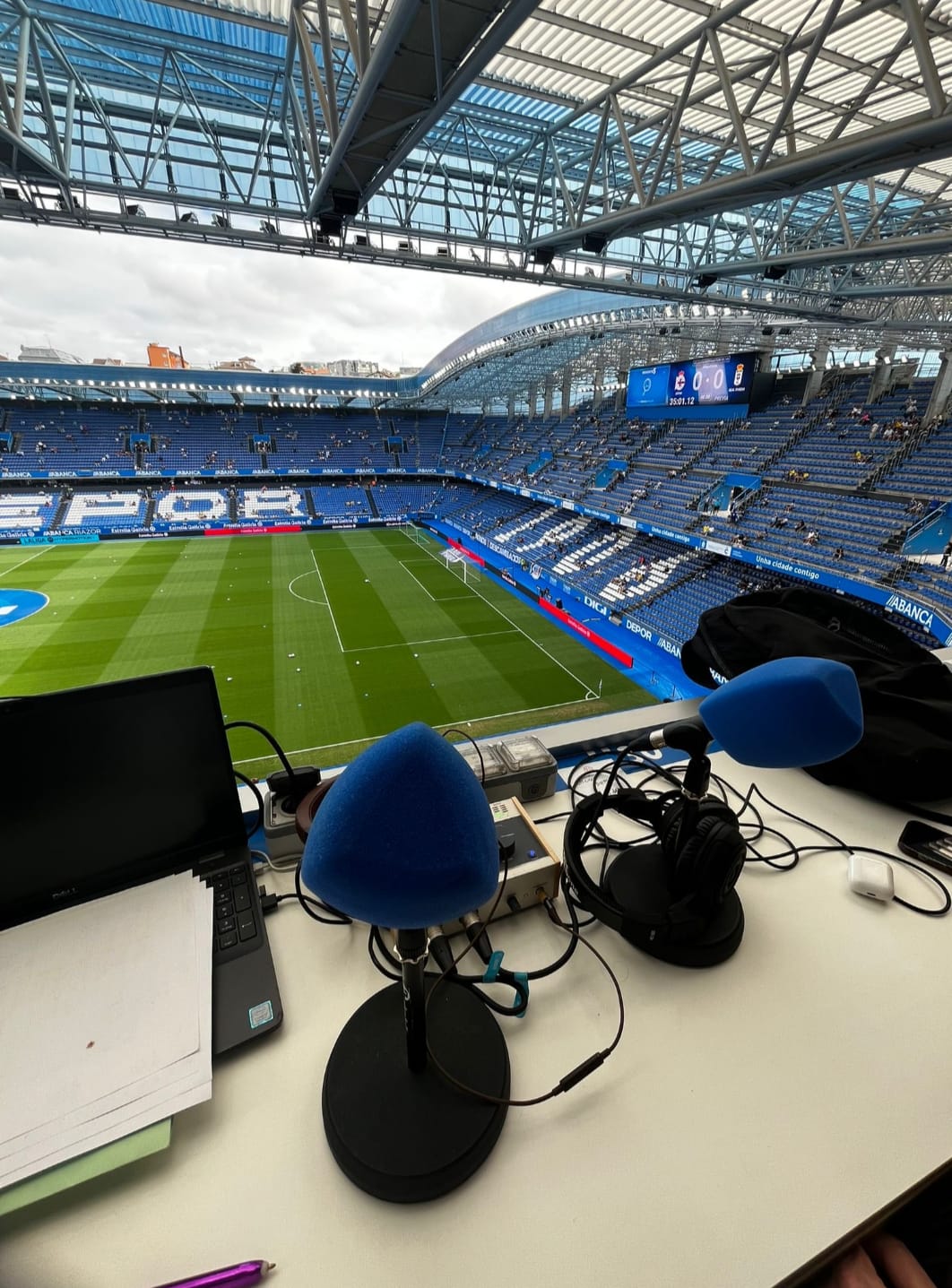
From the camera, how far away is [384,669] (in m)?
15.3

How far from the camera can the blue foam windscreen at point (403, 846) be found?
827 millimetres

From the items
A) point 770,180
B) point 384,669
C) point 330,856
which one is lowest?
point 384,669

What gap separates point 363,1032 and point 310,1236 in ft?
1.08

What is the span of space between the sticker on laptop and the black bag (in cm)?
193

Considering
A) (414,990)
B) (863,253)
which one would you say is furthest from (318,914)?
(863,253)

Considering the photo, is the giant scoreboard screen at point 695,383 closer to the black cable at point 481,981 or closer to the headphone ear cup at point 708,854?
the headphone ear cup at point 708,854

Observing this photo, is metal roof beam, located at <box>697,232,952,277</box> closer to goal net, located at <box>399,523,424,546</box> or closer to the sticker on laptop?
the sticker on laptop

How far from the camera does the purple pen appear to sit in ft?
2.81

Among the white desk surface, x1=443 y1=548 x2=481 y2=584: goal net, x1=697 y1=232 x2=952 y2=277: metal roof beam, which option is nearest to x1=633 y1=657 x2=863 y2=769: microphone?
the white desk surface

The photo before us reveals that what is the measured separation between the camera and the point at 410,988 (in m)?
1.04

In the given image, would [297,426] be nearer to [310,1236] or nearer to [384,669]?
[384,669]

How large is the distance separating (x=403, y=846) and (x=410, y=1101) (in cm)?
70

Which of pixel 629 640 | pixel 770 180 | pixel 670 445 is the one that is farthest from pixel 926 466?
pixel 770 180

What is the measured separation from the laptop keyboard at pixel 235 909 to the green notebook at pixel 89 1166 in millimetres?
413
